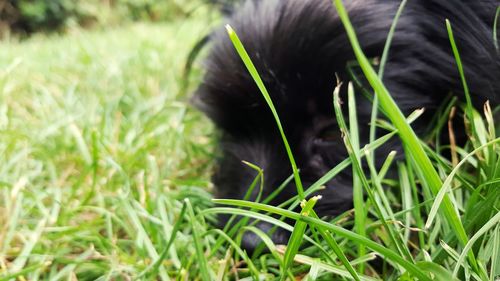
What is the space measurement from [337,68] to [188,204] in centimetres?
74

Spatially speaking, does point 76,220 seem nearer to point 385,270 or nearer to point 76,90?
point 385,270

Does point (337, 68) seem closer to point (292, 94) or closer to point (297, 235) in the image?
point (292, 94)

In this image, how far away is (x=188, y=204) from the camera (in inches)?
42.4

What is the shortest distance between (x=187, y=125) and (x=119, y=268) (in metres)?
1.22

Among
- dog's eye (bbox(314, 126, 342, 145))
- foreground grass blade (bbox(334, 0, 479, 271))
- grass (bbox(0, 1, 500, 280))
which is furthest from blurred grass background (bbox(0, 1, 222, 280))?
foreground grass blade (bbox(334, 0, 479, 271))

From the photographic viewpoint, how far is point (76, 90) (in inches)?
113

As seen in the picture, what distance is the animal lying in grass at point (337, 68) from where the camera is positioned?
1.52 m

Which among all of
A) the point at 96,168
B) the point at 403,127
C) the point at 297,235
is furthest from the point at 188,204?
the point at 96,168

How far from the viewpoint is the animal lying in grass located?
4.98 feet

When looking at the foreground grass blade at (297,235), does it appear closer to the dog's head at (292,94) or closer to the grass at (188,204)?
the grass at (188,204)

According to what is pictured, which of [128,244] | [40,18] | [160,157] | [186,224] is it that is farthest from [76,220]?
[40,18]

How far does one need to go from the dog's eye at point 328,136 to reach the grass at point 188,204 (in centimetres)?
10

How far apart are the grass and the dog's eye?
10 centimetres

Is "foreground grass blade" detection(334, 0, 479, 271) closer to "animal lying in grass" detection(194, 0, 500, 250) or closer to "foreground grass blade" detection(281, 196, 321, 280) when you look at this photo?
"foreground grass blade" detection(281, 196, 321, 280)
